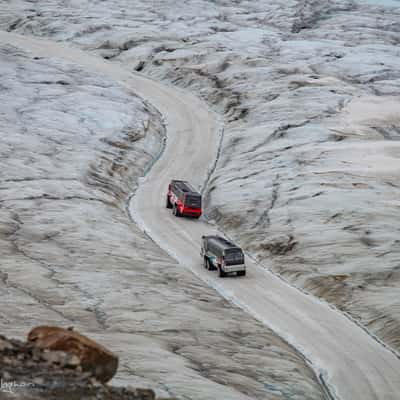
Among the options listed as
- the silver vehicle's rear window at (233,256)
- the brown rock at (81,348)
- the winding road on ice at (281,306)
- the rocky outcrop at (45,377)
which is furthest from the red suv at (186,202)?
the rocky outcrop at (45,377)

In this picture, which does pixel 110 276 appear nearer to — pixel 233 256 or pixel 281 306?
pixel 233 256

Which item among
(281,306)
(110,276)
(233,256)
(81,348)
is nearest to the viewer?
(81,348)

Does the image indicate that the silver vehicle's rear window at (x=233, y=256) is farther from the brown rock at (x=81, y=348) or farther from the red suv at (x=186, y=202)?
the brown rock at (x=81, y=348)

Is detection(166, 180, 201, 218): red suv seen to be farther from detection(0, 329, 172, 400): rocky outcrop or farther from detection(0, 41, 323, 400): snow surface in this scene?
detection(0, 329, 172, 400): rocky outcrop

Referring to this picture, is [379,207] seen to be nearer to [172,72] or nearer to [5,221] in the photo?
[5,221]

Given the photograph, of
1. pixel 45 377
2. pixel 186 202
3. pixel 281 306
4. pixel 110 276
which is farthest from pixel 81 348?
pixel 186 202

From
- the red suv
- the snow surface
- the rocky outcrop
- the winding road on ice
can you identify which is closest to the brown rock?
the rocky outcrop
